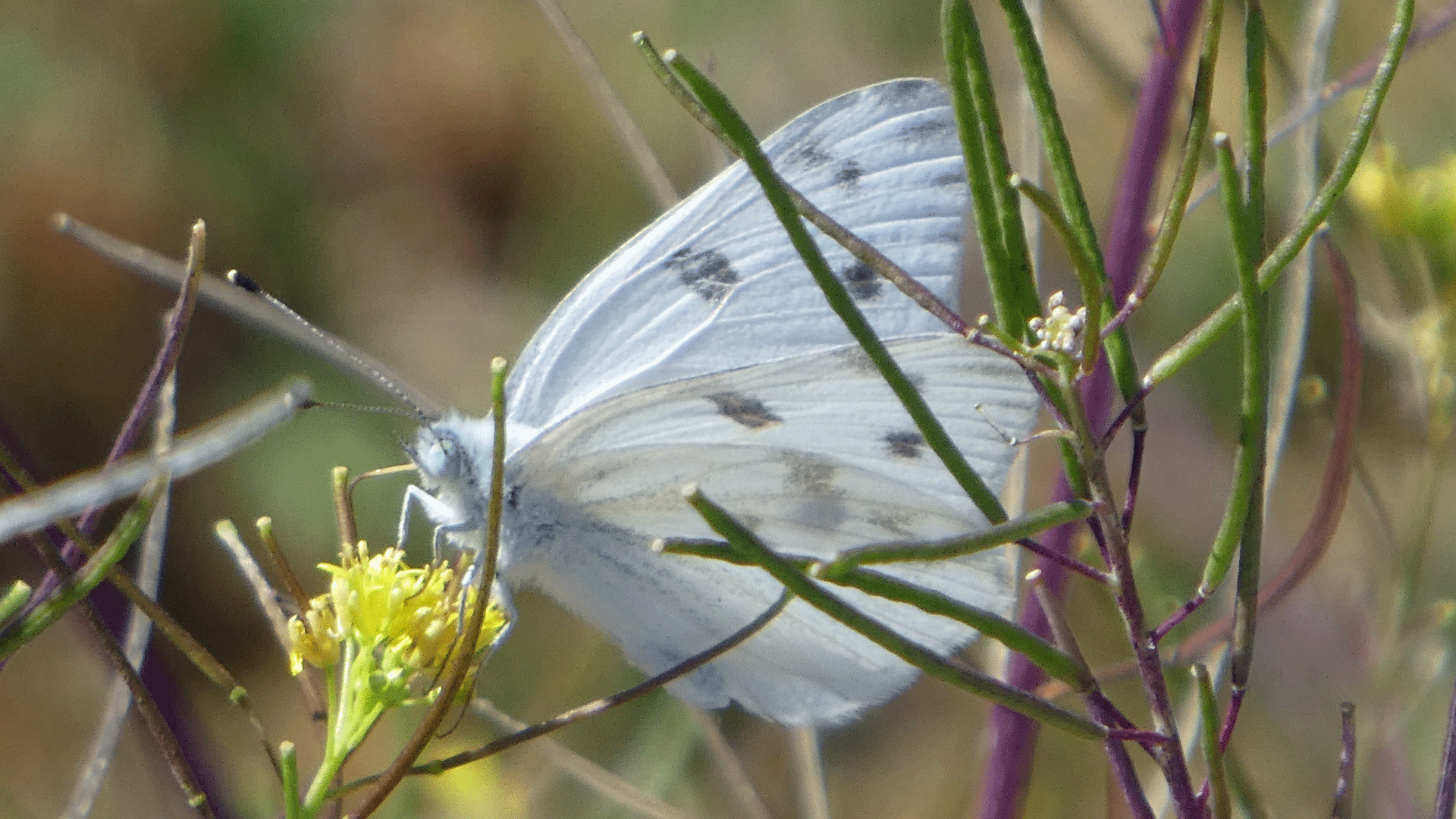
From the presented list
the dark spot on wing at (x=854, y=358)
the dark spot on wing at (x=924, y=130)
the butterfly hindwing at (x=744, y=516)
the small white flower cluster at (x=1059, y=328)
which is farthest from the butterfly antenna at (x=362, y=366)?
the small white flower cluster at (x=1059, y=328)

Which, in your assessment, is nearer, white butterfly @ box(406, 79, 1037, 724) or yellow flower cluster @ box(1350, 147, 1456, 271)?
white butterfly @ box(406, 79, 1037, 724)

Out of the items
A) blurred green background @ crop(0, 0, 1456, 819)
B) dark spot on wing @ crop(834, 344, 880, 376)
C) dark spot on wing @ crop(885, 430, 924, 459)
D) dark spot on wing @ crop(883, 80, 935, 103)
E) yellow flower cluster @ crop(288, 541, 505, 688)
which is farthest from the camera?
blurred green background @ crop(0, 0, 1456, 819)

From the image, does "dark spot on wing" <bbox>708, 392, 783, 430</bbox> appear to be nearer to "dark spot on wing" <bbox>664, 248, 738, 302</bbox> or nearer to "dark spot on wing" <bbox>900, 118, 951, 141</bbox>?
"dark spot on wing" <bbox>664, 248, 738, 302</bbox>

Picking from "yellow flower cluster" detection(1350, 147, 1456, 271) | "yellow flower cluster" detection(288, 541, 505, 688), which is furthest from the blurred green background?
"yellow flower cluster" detection(288, 541, 505, 688)

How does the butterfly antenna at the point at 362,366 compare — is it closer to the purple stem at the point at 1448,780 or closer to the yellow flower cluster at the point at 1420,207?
the purple stem at the point at 1448,780

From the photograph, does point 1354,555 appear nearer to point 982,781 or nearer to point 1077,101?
point 1077,101

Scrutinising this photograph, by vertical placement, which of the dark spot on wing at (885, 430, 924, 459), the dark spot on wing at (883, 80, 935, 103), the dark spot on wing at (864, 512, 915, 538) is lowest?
the dark spot on wing at (864, 512, 915, 538)

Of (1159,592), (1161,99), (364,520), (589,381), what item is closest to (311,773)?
(364,520)
